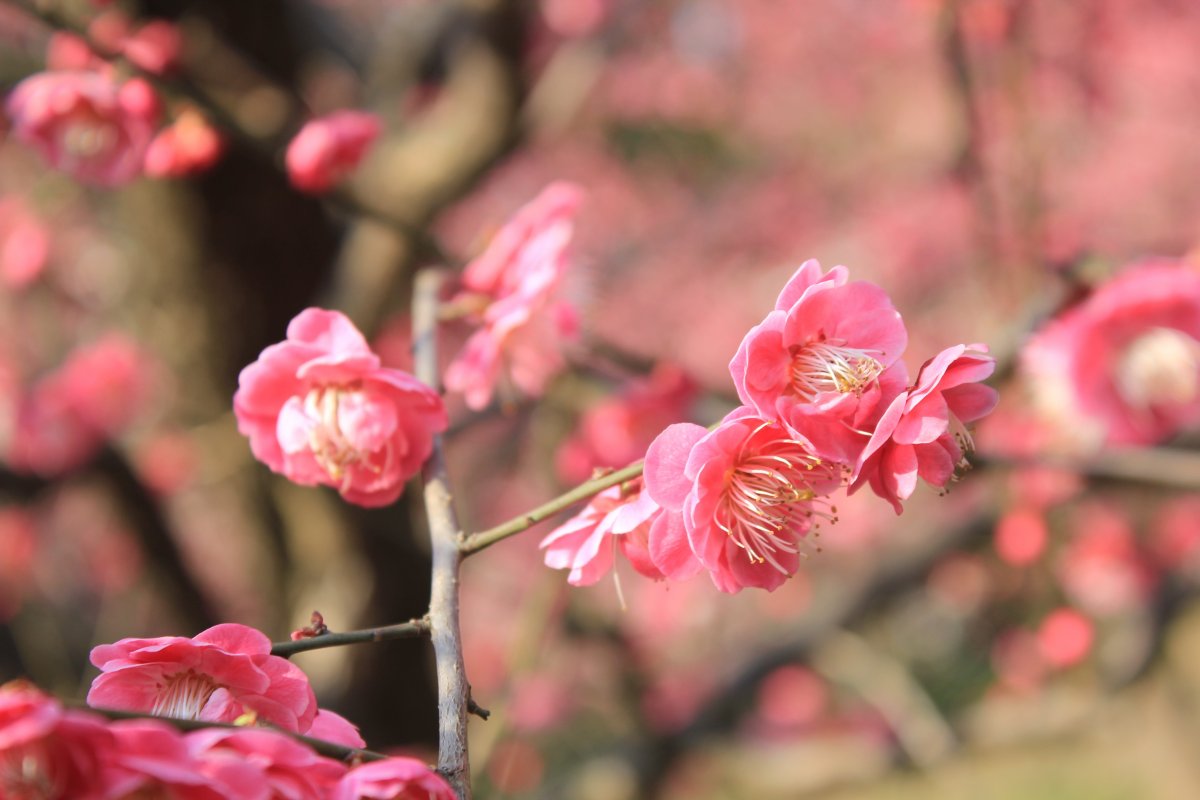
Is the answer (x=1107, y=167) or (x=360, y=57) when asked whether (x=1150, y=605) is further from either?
(x=1107, y=167)

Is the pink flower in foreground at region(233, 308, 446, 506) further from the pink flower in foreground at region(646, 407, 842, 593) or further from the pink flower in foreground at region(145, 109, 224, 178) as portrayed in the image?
the pink flower in foreground at region(145, 109, 224, 178)


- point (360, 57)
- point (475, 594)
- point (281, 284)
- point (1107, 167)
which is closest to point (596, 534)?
point (281, 284)

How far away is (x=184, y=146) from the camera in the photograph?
1316mm

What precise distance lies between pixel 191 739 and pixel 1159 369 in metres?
1.42

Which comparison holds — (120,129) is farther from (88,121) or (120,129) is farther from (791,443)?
(791,443)

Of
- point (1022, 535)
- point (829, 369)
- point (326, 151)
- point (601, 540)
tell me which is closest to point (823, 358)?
point (829, 369)

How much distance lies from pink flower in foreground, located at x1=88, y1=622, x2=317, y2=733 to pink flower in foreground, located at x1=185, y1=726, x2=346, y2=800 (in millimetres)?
87

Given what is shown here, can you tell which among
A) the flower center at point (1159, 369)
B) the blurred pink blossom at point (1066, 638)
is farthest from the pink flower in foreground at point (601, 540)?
the blurred pink blossom at point (1066, 638)

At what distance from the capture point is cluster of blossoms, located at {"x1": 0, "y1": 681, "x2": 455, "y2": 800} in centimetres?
45

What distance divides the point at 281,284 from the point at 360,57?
Result: 4.01 ft

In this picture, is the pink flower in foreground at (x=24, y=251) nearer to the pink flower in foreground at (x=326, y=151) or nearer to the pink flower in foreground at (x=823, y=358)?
the pink flower in foreground at (x=326, y=151)

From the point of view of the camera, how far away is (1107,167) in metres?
5.62

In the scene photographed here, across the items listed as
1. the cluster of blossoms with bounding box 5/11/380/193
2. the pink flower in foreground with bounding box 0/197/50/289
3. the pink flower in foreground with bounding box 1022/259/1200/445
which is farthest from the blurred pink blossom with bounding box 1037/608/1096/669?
the pink flower in foreground with bounding box 0/197/50/289

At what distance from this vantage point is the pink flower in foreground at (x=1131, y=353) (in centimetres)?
139
